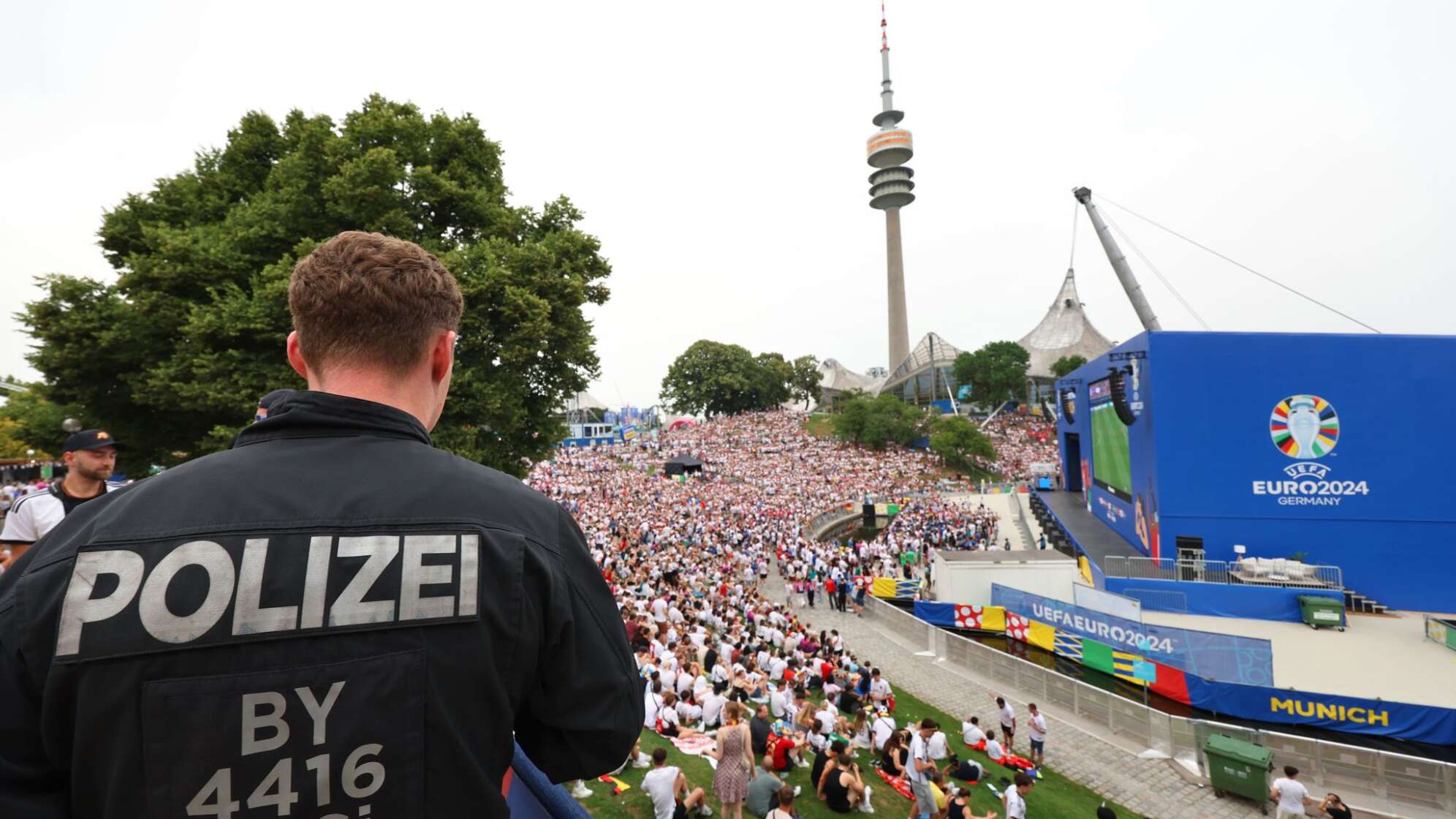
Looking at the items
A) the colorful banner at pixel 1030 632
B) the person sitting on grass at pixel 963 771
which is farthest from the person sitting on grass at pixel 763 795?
the colorful banner at pixel 1030 632

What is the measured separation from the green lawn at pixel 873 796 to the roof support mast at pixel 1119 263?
32.2 m

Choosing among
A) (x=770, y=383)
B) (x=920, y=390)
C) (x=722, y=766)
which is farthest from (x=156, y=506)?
(x=920, y=390)

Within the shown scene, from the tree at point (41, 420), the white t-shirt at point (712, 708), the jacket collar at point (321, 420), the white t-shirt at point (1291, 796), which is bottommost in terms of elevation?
the white t-shirt at point (1291, 796)

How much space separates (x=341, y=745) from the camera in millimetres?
1099

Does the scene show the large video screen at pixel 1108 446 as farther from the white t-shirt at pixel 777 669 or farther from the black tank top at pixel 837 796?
the black tank top at pixel 837 796

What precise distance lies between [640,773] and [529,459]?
8.56m

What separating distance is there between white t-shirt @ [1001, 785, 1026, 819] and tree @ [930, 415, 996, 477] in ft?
148

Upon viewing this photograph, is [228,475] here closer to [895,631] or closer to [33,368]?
[33,368]

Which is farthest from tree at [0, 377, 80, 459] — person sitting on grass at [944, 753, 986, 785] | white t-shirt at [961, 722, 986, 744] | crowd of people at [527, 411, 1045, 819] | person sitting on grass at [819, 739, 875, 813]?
white t-shirt at [961, 722, 986, 744]

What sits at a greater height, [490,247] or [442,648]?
[490,247]

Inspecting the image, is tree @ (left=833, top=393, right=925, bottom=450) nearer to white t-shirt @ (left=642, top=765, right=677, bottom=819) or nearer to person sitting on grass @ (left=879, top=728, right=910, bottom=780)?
person sitting on grass @ (left=879, top=728, right=910, bottom=780)

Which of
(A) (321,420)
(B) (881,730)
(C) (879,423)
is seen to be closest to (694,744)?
(B) (881,730)

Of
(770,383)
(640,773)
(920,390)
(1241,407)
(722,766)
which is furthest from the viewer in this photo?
(920,390)

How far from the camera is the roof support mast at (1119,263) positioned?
35281 mm
